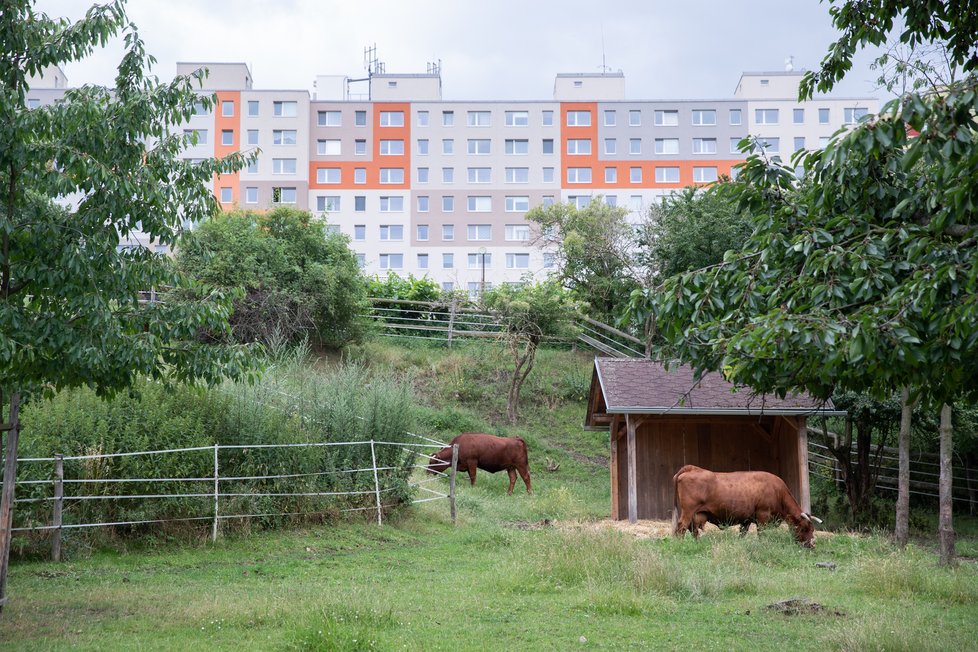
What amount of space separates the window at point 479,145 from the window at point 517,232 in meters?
4.96

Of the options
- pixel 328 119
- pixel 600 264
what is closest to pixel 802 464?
pixel 600 264

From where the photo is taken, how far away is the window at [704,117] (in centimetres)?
5728

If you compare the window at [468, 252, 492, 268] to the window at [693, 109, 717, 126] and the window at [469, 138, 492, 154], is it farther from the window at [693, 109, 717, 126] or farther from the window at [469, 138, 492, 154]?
Result: the window at [693, 109, 717, 126]

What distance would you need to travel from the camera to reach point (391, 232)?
2228 inches

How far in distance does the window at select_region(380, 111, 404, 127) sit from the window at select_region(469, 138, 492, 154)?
4375 millimetres

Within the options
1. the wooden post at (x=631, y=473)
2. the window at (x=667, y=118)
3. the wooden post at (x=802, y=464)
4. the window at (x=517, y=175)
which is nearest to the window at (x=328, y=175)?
the window at (x=517, y=175)

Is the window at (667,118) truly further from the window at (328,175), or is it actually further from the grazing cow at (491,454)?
the grazing cow at (491,454)

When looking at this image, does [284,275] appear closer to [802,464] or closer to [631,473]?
[631,473]

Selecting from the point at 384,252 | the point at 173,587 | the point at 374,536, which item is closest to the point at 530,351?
the point at 374,536

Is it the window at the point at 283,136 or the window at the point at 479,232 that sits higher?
the window at the point at 283,136

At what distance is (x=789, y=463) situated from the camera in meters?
18.0

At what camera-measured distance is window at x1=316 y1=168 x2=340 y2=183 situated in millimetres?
56062

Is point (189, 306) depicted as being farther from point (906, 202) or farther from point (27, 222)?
point (906, 202)

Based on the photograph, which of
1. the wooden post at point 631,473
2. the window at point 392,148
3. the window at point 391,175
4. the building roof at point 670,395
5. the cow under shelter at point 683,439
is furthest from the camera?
the window at point 392,148
